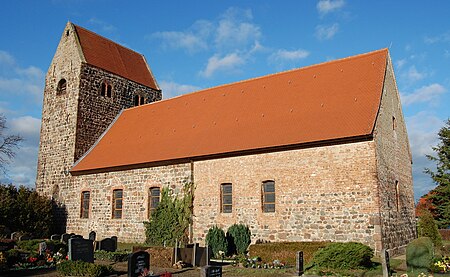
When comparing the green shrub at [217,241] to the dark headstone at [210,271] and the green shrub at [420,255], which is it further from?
the dark headstone at [210,271]

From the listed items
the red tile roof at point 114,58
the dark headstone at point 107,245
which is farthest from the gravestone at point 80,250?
the red tile roof at point 114,58

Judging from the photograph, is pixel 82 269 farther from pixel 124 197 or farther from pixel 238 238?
pixel 124 197

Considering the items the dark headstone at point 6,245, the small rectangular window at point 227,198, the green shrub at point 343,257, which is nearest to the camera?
the green shrub at point 343,257

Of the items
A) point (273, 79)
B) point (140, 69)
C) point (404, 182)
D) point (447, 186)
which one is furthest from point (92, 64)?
point (447, 186)

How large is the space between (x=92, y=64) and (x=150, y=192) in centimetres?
1062

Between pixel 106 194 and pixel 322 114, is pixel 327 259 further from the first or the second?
pixel 106 194

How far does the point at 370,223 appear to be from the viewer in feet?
47.2

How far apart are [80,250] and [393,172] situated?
12.7 m

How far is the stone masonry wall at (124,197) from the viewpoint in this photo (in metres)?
19.8

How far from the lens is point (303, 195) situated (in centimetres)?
1587

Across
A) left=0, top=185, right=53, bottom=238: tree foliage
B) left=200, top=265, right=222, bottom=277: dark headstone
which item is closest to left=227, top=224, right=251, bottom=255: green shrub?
left=200, top=265, right=222, bottom=277: dark headstone

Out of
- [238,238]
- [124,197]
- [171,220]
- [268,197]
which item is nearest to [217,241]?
[238,238]

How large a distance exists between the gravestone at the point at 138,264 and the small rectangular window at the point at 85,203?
13.0 meters

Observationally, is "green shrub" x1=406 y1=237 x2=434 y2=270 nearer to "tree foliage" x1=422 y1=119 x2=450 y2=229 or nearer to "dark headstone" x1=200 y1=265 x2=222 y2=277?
"dark headstone" x1=200 y1=265 x2=222 y2=277
